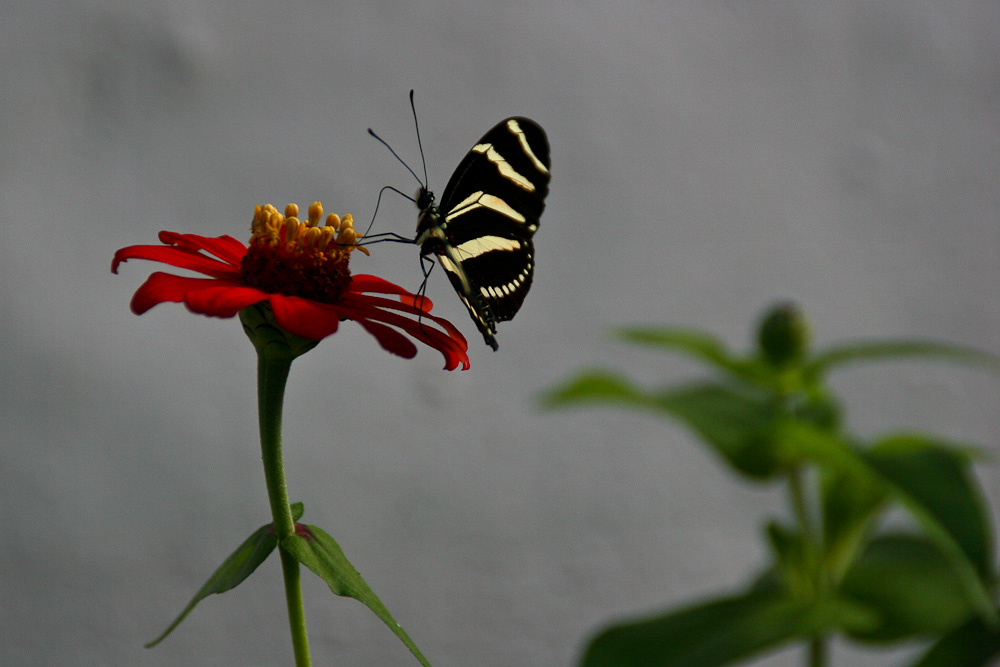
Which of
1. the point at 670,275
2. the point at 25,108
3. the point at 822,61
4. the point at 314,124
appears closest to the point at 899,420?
the point at 670,275

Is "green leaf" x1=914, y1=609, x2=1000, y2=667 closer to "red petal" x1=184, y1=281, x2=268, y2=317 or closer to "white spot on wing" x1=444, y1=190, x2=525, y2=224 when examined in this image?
"red petal" x1=184, y1=281, x2=268, y2=317

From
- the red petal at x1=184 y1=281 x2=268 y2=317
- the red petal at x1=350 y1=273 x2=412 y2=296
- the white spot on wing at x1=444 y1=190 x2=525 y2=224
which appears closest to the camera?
the red petal at x1=184 y1=281 x2=268 y2=317

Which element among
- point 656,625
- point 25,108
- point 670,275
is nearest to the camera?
point 656,625

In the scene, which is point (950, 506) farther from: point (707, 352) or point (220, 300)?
point (220, 300)

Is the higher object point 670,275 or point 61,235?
point 61,235

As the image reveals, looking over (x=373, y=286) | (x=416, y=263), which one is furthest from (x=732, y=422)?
(x=416, y=263)

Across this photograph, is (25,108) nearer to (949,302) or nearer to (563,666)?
(563,666)

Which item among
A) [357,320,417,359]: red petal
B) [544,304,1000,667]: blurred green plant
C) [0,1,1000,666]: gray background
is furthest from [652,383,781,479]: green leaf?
[0,1,1000,666]: gray background

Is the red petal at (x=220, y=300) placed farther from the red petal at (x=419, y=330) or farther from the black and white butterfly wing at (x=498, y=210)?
the black and white butterfly wing at (x=498, y=210)
